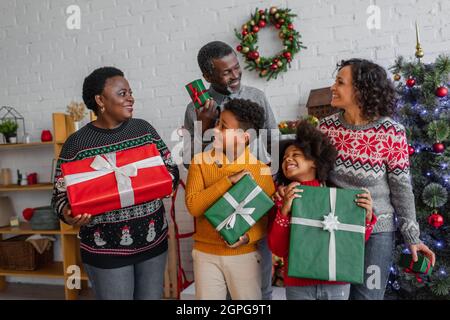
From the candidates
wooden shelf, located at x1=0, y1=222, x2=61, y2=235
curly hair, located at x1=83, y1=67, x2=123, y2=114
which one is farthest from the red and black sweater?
wooden shelf, located at x1=0, y1=222, x2=61, y2=235

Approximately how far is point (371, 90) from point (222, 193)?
2.13 feet

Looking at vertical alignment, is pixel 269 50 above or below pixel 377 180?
above

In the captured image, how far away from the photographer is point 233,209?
138cm

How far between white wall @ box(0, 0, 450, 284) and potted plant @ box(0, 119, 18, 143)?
21 centimetres

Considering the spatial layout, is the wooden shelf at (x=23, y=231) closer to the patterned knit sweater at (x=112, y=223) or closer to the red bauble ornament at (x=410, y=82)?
the patterned knit sweater at (x=112, y=223)

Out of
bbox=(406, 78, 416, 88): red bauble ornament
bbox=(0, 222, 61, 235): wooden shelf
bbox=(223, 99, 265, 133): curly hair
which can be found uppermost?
bbox=(406, 78, 416, 88): red bauble ornament

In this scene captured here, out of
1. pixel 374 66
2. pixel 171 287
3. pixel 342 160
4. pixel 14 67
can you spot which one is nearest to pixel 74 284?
pixel 171 287

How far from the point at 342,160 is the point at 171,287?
2011 millimetres

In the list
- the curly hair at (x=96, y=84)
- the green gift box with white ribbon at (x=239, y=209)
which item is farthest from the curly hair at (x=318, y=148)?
the curly hair at (x=96, y=84)

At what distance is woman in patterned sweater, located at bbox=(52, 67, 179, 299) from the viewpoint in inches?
57.8

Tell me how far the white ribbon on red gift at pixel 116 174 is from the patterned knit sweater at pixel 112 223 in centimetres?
6

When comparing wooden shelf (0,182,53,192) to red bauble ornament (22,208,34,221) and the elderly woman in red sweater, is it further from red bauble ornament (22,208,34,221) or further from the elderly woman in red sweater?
the elderly woman in red sweater

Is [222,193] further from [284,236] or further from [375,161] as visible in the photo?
[375,161]

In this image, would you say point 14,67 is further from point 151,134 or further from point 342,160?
point 342,160
